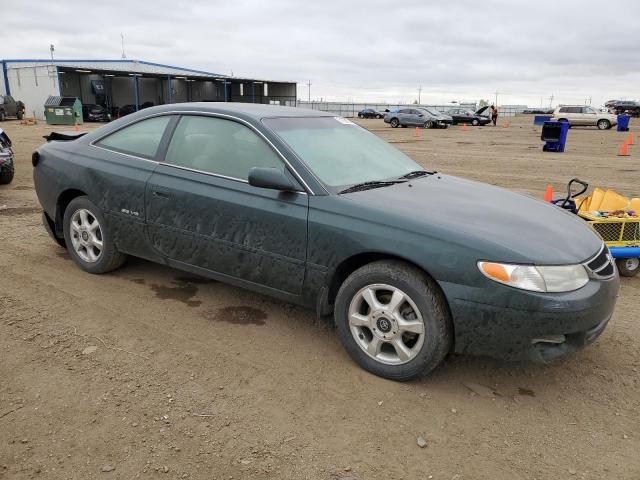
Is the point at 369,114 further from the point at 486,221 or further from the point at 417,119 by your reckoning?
the point at 486,221

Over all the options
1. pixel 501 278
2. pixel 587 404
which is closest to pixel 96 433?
pixel 501 278

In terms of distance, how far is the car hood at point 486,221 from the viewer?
9.46ft

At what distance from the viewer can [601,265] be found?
3139 mm

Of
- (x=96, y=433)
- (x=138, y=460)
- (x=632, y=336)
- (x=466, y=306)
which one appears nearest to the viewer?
(x=138, y=460)

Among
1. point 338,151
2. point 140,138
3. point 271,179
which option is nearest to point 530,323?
point 271,179

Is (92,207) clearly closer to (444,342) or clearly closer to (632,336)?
(444,342)

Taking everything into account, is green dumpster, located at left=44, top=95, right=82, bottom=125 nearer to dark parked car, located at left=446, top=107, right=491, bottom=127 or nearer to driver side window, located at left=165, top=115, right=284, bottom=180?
dark parked car, located at left=446, top=107, right=491, bottom=127

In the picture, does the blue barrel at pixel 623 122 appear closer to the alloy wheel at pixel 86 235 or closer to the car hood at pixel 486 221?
the car hood at pixel 486 221

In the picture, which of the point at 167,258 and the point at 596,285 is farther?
the point at 167,258

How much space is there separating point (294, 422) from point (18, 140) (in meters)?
20.5

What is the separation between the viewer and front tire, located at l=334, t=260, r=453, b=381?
2961 mm

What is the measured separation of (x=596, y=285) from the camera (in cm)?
295

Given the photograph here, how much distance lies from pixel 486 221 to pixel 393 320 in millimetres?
821

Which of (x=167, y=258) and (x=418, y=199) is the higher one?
(x=418, y=199)
